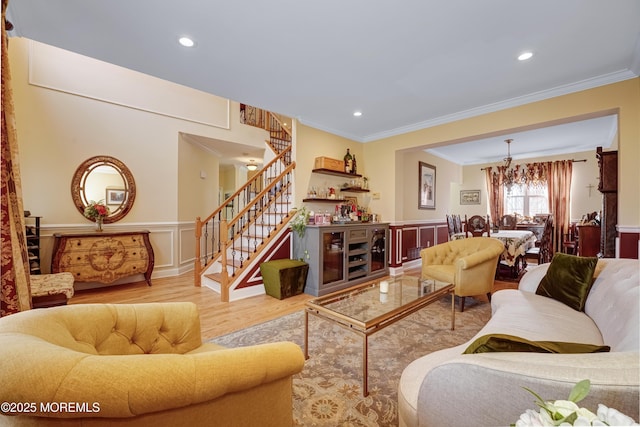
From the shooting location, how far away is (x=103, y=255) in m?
3.66

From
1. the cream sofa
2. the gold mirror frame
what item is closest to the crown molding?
the cream sofa

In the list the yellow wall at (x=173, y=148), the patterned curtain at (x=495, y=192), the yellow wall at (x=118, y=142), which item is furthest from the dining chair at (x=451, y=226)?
the yellow wall at (x=118, y=142)

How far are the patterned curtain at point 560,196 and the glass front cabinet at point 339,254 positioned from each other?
5056 millimetres

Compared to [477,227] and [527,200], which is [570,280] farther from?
[527,200]

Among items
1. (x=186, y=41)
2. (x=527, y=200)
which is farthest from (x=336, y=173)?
(x=527, y=200)

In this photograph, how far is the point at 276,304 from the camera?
3408 millimetres

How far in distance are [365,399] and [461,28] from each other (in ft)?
9.67

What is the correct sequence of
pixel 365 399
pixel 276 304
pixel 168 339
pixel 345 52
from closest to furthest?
pixel 168 339 < pixel 365 399 < pixel 345 52 < pixel 276 304

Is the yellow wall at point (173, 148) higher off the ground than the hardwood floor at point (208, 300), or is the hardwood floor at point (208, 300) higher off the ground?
the yellow wall at point (173, 148)

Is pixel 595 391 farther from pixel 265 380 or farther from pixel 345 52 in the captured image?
pixel 345 52

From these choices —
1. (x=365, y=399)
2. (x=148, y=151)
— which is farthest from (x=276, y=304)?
(x=148, y=151)

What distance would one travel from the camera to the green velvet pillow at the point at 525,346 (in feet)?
3.30

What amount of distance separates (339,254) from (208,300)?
201 cm

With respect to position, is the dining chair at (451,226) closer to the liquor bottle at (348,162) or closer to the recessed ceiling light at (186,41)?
the liquor bottle at (348,162)
